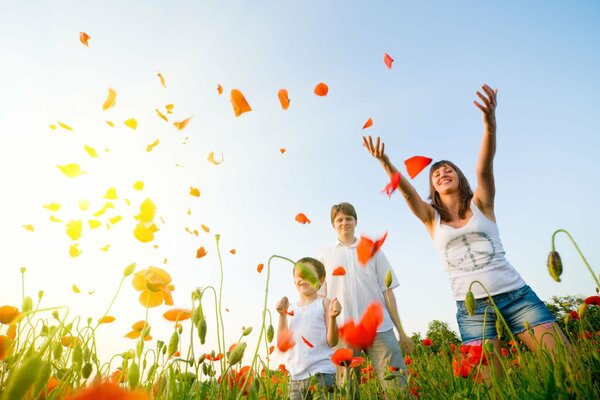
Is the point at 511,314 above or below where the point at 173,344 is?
above

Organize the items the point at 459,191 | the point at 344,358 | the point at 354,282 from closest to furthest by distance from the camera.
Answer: the point at 344,358 < the point at 459,191 < the point at 354,282

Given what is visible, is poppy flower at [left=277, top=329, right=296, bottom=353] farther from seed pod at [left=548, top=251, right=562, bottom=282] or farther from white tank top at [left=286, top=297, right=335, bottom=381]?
seed pod at [left=548, top=251, right=562, bottom=282]

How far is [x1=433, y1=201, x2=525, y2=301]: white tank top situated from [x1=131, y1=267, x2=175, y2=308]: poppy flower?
2202 millimetres

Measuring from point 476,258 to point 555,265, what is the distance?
4.25ft

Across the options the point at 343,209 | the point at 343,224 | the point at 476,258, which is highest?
the point at 343,209

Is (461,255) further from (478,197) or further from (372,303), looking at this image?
(372,303)

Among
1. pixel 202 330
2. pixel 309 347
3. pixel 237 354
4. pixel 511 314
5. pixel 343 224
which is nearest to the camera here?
pixel 237 354

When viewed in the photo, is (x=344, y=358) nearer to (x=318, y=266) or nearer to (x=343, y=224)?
(x=318, y=266)

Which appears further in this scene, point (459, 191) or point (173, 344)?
point (459, 191)

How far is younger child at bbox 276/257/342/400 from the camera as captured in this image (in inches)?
132

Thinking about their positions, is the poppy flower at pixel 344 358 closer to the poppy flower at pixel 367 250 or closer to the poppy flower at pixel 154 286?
the poppy flower at pixel 154 286

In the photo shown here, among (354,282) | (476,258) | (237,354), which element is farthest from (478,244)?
(237,354)

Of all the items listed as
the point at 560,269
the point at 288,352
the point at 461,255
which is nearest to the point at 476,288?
the point at 461,255

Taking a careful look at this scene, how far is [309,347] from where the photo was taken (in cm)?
357
